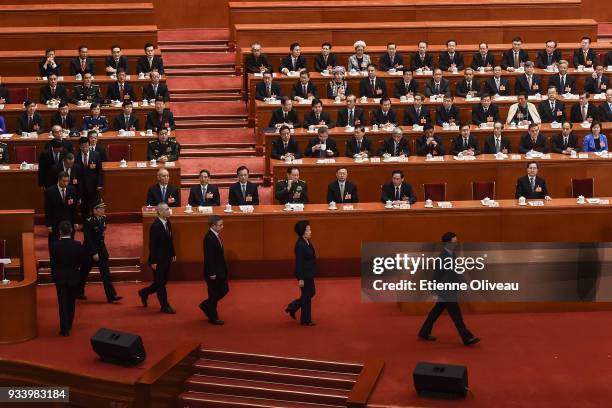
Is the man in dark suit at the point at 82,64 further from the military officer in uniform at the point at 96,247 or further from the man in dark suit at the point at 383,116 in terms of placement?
the military officer in uniform at the point at 96,247

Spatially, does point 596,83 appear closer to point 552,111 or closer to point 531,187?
point 552,111

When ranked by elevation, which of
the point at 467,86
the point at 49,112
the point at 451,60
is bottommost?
the point at 49,112

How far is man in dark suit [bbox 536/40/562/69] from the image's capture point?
18281 mm

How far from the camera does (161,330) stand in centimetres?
1234

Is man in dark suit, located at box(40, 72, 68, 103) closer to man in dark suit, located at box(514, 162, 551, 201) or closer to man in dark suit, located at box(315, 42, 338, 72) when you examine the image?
man in dark suit, located at box(315, 42, 338, 72)

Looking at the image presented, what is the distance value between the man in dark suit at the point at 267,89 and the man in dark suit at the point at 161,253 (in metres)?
4.56

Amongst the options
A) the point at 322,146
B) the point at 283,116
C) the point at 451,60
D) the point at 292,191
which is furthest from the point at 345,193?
the point at 451,60

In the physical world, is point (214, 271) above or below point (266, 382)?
above

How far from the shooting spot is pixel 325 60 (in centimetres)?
1797

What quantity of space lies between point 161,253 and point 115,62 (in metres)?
5.82

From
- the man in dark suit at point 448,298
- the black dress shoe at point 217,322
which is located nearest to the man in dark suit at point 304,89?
the black dress shoe at point 217,322

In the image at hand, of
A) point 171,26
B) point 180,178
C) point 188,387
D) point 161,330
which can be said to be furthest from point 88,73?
point 188,387

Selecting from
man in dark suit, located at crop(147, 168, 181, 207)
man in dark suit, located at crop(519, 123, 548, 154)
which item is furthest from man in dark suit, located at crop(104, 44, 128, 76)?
man in dark suit, located at crop(519, 123, 548, 154)

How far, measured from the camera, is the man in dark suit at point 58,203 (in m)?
13.6
